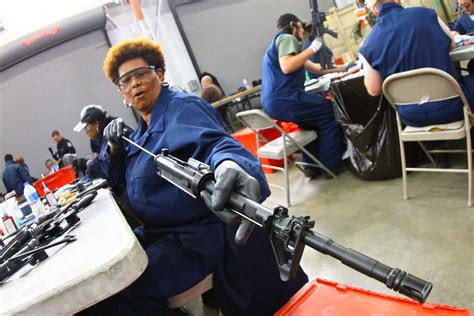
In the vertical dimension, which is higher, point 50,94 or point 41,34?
point 41,34

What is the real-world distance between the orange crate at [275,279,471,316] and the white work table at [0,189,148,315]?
1.77ft

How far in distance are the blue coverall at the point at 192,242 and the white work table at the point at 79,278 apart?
0.97 ft

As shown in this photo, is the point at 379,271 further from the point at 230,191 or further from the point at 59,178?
the point at 59,178

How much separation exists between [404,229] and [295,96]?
1.50m

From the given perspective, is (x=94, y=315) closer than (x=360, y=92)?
Yes

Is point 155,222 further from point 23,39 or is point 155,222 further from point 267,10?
point 267,10

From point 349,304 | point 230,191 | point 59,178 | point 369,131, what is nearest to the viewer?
point 230,191

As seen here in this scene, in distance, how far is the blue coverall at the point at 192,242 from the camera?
1.20 m

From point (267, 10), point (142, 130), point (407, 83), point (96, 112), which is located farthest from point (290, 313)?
point (267, 10)

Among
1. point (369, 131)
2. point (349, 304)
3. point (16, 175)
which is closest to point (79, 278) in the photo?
point (349, 304)

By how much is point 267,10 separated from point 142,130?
882 centimetres

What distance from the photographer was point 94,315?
4.53 feet

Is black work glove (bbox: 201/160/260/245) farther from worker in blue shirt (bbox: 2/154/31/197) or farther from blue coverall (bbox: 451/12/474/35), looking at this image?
worker in blue shirt (bbox: 2/154/31/197)

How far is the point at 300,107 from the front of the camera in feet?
10.4
